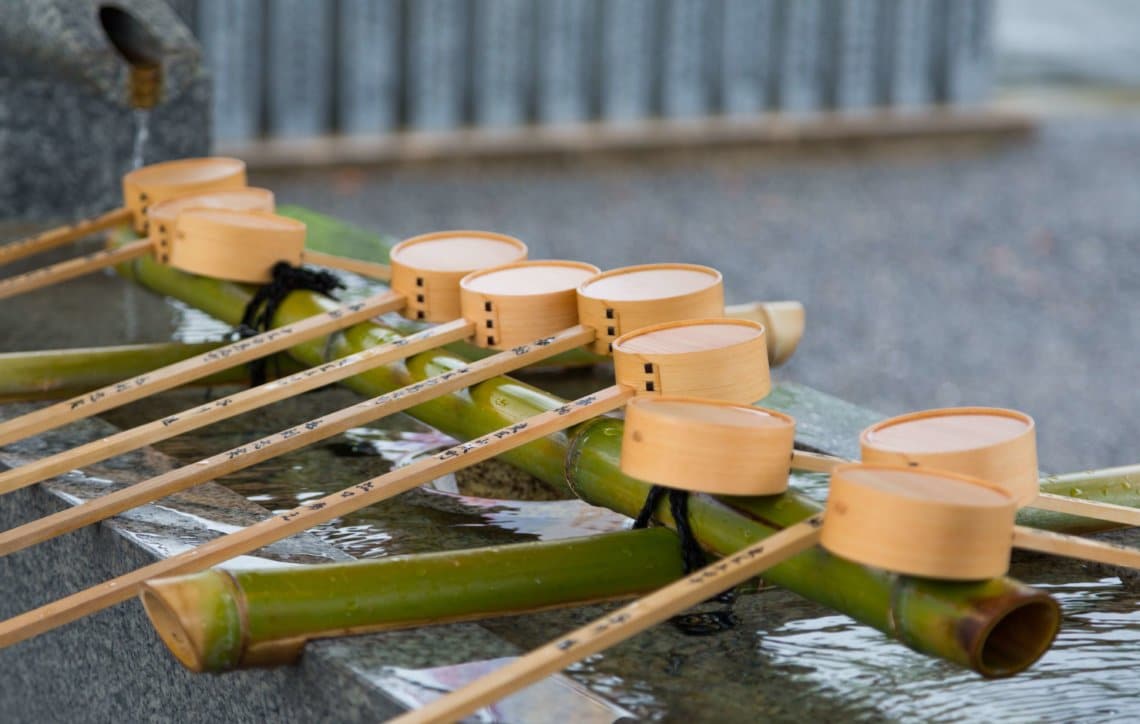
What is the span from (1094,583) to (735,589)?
0.45m

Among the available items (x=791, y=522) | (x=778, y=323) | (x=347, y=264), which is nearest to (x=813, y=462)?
(x=791, y=522)

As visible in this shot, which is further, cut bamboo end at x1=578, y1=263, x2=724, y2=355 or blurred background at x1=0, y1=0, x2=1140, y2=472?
blurred background at x1=0, y1=0, x2=1140, y2=472

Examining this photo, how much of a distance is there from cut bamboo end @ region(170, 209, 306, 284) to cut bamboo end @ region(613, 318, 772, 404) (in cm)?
87

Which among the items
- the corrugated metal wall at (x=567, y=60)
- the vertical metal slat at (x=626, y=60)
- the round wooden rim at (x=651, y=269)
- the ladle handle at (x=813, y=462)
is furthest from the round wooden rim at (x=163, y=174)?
the vertical metal slat at (x=626, y=60)

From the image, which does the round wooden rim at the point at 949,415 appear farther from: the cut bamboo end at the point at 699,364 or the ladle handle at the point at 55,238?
the ladle handle at the point at 55,238

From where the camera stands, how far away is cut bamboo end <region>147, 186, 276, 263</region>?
258 centimetres

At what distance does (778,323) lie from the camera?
2.55 meters

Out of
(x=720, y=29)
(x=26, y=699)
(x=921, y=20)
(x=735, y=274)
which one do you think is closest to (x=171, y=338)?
(x=26, y=699)

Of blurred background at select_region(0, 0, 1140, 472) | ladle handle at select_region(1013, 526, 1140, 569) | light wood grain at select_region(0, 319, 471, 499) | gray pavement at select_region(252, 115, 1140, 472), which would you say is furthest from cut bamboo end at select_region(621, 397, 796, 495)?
blurred background at select_region(0, 0, 1140, 472)

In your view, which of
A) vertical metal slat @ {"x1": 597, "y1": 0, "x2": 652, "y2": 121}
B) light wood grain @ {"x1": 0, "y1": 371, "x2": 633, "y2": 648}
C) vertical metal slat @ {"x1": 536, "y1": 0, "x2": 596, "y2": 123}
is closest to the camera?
light wood grain @ {"x1": 0, "y1": 371, "x2": 633, "y2": 648}

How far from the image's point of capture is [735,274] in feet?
21.5

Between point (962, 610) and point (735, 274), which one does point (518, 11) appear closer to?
point (735, 274)

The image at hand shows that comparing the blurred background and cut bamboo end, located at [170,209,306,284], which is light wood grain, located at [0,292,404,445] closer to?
cut bamboo end, located at [170,209,306,284]

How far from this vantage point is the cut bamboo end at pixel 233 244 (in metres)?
2.47
